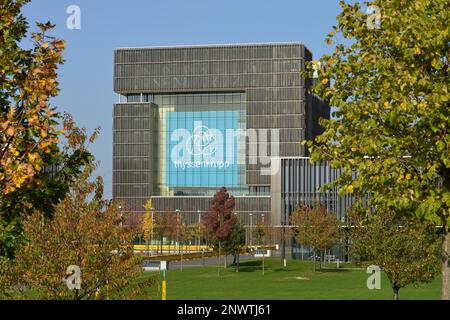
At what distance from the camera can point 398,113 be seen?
17312 millimetres

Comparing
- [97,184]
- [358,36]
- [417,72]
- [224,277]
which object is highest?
[358,36]

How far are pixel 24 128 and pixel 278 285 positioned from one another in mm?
51320

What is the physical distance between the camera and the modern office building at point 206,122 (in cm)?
16525

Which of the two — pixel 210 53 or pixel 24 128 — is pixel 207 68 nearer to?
pixel 210 53

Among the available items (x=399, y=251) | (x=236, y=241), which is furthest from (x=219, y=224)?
(x=399, y=251)

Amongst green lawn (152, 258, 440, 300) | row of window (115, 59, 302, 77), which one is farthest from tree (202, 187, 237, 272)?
row of window (115, 59, 302, 77)

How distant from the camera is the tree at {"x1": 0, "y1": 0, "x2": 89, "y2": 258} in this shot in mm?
12375

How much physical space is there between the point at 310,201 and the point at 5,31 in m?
127

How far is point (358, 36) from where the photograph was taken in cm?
1938

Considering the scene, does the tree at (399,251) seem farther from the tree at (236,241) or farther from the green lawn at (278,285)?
the tree at (236,241)

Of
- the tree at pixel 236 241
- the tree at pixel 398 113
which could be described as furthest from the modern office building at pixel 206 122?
the tree at pixel 398 113

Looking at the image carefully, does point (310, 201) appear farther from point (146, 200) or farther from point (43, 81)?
point (43, 81)

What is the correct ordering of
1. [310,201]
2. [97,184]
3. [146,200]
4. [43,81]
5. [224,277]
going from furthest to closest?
[146,200] → [310,201] → [224,277] → [97,184] → [43,81]
